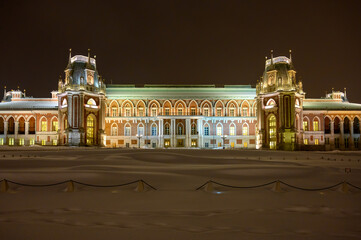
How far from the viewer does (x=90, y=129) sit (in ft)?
204

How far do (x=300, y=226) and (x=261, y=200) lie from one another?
363cm

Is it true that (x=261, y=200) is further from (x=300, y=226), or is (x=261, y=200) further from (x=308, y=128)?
(x=308, y=128)

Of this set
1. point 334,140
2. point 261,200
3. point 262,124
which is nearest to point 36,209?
point 261,200

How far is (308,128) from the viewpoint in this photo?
67.6 meters

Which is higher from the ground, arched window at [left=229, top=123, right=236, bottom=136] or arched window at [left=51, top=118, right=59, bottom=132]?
arched window at [left=51, top=118, right=59, bottom=132]

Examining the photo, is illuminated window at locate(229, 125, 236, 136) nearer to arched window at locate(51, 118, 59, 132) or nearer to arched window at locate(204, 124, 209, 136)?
arched window at locate(204, 124, 209, 136)

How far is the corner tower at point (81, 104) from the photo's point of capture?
58.8 meters

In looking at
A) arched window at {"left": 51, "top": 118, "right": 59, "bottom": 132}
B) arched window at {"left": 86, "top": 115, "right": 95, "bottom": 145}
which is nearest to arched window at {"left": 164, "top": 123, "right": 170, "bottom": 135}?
arched window at {"left": 86, "top": 115, "right": 95, "bottom": 145}

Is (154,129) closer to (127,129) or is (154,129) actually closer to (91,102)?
(127,129)

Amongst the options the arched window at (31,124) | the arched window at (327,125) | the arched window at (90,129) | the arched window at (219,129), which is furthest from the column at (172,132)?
the arched window at (327,125)

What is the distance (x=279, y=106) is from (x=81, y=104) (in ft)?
128

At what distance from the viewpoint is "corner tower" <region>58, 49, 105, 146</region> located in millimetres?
58781

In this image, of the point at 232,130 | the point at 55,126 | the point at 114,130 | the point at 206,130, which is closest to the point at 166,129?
the point at 206,130

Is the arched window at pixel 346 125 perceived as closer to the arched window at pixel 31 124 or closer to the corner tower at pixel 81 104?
the corner tower at pixel 81 104
